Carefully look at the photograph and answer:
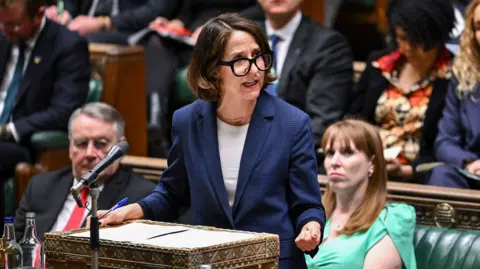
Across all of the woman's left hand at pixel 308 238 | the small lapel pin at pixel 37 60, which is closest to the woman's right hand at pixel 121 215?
the woman's left hand at pixel 308 238

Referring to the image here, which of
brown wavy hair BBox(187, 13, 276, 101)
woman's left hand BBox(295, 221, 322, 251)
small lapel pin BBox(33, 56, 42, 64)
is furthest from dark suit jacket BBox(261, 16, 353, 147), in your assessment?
woman's left hand BBox(295, 221, 322, 251)

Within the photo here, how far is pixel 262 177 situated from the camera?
9.04 feet

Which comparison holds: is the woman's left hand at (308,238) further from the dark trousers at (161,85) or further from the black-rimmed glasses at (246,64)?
the dark trousers at (161,85)

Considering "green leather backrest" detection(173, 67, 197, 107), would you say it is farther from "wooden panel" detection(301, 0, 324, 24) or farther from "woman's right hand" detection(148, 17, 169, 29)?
"wooden panel" detection(301, 0, 324, 24)

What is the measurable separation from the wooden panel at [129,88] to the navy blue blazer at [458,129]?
1650 millimetres

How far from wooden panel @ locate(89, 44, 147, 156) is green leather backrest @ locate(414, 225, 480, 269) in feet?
6.68

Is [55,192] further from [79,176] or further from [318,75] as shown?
[318,75]

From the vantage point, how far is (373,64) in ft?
15.5

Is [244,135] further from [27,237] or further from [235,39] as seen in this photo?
[27,237]

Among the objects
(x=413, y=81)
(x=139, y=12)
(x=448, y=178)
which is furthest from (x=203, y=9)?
(x=448, y=178)

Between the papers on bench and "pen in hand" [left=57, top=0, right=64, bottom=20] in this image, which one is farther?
"pen in hand" [left=57, top=0, right=64, bottom=20]

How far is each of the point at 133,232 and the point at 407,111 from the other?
7.20ft

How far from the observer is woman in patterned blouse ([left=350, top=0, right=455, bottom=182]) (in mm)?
4508

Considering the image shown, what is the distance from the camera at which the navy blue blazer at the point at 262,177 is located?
2.75 metres
